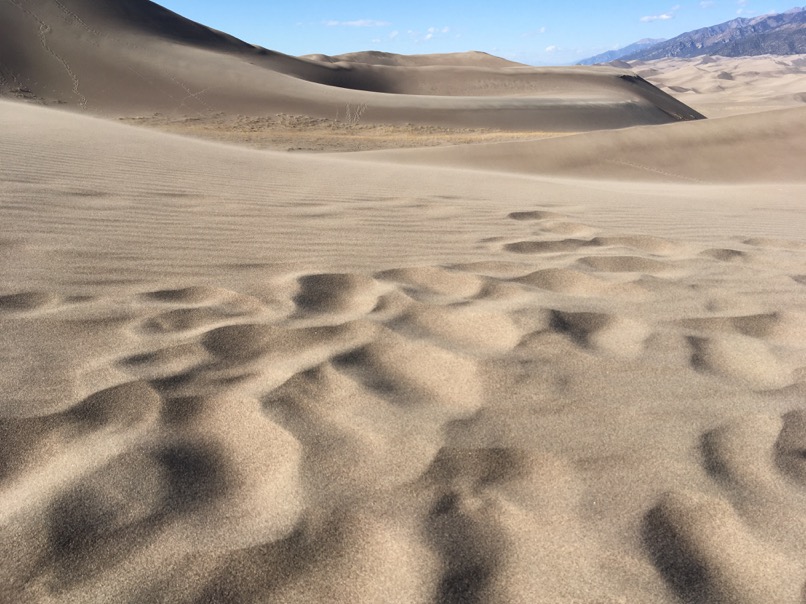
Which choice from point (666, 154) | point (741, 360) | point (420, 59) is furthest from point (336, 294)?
point (420, 59)

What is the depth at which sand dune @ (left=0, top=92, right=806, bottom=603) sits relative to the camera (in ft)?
4.10

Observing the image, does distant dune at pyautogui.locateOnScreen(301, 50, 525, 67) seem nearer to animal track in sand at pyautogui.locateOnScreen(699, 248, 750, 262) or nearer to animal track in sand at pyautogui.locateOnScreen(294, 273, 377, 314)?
animal track in sand at pyautogui.locateOnScreen(699, 248, 750, 262)

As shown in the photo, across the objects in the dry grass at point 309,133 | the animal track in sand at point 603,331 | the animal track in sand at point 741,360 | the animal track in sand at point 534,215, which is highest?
the dry grass at point 309,133

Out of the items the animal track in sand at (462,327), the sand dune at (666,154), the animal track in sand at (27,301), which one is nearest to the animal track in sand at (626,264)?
the animal track in sand at (462,327)

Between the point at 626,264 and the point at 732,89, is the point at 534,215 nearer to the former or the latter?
the point at 626,264

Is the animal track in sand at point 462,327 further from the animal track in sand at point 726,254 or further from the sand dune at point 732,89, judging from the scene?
the sand dune at point 732,89

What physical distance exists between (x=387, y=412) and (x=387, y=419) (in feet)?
0.12

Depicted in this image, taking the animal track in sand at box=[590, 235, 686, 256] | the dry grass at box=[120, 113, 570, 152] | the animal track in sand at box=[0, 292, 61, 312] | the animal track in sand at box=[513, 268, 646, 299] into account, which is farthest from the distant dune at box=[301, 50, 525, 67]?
the animal track in sand at box=[0, 292, 61, 312]

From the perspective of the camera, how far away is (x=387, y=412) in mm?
1780

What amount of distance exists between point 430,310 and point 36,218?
2.04 meters

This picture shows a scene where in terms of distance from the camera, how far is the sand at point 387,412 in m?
1.25

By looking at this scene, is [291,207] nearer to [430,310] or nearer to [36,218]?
[36,218]

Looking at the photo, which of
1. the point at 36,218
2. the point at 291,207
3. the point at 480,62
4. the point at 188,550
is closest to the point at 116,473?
the point at 188,550

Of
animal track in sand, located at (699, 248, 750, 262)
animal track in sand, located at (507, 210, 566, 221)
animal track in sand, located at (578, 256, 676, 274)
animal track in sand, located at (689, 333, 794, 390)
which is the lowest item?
animal track in sand, located at (689, 333, 794, 390)
